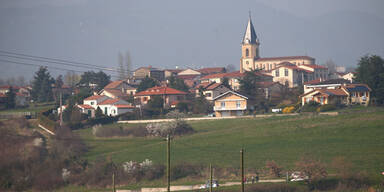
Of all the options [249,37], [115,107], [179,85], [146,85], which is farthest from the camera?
[249,37]

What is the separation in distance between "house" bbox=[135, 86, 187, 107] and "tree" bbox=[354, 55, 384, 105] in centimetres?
2772

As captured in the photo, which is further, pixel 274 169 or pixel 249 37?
pixel 249 37

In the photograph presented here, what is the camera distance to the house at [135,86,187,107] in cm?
8456

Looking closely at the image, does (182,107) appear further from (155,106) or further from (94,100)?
(94,100)

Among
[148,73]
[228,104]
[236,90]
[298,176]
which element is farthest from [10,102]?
[298,176]

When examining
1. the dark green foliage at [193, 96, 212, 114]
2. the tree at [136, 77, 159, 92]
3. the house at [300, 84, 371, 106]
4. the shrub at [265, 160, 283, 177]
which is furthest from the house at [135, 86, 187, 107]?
the shrub at [265, 160, 283, 177]

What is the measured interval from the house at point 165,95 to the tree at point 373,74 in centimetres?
2772

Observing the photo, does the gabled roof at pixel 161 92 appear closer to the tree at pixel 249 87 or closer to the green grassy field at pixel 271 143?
the tree at pixel 249 87

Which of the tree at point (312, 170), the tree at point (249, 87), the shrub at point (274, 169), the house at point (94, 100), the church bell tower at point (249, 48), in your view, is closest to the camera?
the tree at point (312, 170)

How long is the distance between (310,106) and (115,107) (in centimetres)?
2857

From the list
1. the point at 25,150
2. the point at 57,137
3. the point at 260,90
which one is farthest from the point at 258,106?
the point at 25,150

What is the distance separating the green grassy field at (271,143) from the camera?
40219 millimetres

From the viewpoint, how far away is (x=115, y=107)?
79.2 m

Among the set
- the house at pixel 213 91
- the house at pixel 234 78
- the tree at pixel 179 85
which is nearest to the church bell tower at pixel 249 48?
the house at pixel 234 78
